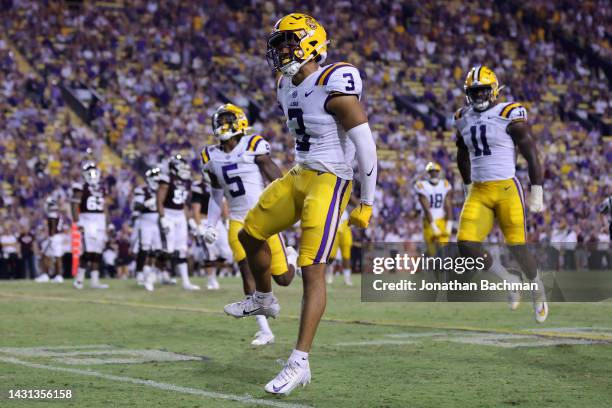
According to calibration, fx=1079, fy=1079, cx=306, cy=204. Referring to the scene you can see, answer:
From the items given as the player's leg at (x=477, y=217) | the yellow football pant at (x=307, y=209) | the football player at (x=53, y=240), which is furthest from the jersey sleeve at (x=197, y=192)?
the yellow football pant at (x=307, y=209)

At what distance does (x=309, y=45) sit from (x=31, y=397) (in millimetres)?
2497

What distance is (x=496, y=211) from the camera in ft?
31.8

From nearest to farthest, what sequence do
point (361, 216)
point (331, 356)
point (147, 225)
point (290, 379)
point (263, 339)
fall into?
point (290, 379)
point (361, 216)
point (331, 356)
point (263, 339)
point (147, 225)

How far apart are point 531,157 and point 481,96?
0.75m

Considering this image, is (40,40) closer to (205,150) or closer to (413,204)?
(413,204)

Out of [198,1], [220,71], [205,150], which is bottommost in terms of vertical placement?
[205,150]

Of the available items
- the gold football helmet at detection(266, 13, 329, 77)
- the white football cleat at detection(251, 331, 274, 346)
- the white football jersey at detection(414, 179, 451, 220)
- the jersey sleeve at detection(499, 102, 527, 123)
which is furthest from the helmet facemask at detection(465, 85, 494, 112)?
the white football jersey at detection(414, 179, 451, 220)

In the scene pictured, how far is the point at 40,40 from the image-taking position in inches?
1065

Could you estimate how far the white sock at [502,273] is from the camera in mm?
10336

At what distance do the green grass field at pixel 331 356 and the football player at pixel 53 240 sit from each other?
6.54 metres

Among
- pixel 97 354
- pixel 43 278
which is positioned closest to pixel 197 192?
pixel 43 278

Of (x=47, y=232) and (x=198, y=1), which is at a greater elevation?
(x=198, y=1)

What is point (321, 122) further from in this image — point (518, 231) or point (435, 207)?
point (435, 207)

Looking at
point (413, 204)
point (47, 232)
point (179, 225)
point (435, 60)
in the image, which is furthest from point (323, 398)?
point (435, 60)
